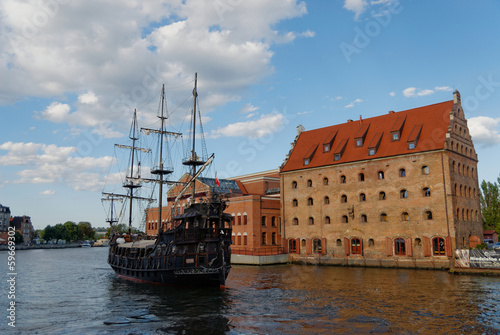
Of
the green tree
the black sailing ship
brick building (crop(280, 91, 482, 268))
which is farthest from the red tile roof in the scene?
the green tree

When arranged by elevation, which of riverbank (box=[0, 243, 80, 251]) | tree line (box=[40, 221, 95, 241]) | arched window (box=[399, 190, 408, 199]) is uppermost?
arched window (box=[399, 190, 408, 199])

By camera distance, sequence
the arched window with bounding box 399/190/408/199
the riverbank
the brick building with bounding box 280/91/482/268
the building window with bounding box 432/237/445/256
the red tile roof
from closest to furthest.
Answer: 1. the building window with bounding box 432/237/445/256
2. the brick building with bounding box 280/91/482/268
3. the arched window with bounding box 399/190/408/199
4. the red tile roof
5. the riverbank

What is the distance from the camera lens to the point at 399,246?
4669cm

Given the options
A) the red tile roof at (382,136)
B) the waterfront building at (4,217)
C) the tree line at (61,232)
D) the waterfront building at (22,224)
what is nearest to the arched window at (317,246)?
the red tile roof at (382,136)

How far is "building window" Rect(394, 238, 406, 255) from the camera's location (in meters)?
46.3

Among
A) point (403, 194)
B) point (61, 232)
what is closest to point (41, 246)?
point (61, 232)

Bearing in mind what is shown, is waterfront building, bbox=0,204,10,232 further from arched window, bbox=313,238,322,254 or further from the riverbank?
arched window, bbox=313,238,322,254

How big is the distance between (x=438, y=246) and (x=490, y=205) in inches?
1392

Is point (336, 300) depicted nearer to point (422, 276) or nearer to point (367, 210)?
point (422, 276)

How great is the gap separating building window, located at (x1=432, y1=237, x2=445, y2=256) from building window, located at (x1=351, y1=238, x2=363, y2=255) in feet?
29.2

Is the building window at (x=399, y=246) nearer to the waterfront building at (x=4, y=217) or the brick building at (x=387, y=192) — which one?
the brick building at (x=387, y=192)

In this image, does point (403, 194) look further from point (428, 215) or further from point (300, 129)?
point (300, 129)

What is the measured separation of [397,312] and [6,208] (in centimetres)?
15939

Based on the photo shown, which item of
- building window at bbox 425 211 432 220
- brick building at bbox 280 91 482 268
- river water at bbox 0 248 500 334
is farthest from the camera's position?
building window at bbox 425 211 432 220
